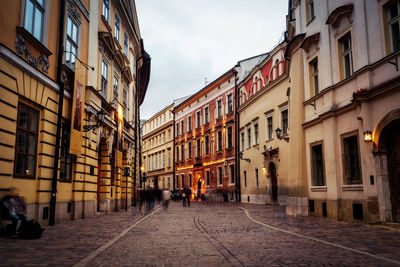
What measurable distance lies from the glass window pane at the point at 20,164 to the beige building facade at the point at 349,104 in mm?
11214

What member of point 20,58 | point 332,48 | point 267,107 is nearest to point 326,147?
point 332,48

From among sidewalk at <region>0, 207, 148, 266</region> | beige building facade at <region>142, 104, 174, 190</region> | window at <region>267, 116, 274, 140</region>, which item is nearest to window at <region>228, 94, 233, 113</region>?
window at <region>267, 116, 274, 140</region>

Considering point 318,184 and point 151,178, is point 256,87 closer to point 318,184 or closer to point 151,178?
point 318,184

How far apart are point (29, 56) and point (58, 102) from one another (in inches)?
109

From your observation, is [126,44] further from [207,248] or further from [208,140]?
[208,140]

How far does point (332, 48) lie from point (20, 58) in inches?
466

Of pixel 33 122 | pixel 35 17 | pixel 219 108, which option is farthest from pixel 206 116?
pixel 35 17

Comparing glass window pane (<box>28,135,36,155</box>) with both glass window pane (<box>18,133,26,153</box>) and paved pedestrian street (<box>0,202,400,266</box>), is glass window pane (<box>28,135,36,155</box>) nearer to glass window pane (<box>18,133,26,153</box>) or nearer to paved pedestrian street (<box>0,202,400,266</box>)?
glass window pane (<box>18,133,26,153</box>)

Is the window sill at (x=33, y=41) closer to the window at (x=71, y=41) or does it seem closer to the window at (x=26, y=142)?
the window at (x=26, y=142)

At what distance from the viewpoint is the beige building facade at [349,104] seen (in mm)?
12891

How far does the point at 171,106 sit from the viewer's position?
6406cm

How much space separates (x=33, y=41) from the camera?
40.2 ft

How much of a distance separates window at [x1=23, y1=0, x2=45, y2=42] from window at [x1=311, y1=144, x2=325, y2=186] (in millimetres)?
12337

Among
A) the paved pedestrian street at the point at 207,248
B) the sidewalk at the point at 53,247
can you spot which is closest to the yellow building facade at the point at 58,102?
the sidewalk at the point at 53,247
